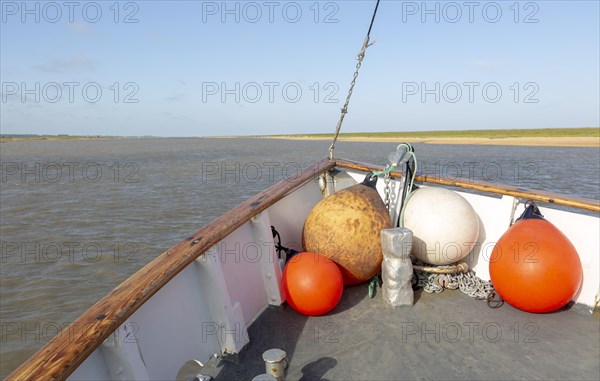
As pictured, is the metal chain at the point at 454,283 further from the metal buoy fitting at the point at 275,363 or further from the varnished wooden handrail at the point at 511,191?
the metal buoy fitting at the point at 275,363

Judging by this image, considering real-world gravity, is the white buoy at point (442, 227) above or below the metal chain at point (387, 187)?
below

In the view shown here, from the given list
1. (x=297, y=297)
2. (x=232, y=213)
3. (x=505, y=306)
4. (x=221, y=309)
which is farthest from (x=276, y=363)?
(x=505, y=306)

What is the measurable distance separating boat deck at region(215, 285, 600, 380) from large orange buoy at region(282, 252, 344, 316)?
146mm

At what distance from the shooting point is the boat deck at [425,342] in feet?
9.06

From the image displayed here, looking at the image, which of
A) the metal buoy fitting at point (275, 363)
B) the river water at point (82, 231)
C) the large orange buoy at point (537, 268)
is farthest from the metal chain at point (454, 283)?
the metal buoy fitting at point (275, 363)

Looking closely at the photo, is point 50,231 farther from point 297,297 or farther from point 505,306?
point 505,306

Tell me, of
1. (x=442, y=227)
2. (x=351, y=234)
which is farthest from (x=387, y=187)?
(x=351, y=234)

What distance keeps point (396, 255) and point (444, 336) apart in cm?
77

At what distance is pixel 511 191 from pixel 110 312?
143 inches

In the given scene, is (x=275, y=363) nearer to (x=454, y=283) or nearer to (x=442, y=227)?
(x=442, y=227)

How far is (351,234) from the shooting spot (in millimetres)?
3812

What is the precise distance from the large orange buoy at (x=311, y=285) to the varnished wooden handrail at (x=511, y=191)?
1747mm

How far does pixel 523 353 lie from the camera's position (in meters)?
2.96

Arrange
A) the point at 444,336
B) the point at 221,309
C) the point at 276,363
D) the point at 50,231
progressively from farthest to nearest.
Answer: the point at 50,231
the point at 444,336
the point at 221,309
the point at 276,363
